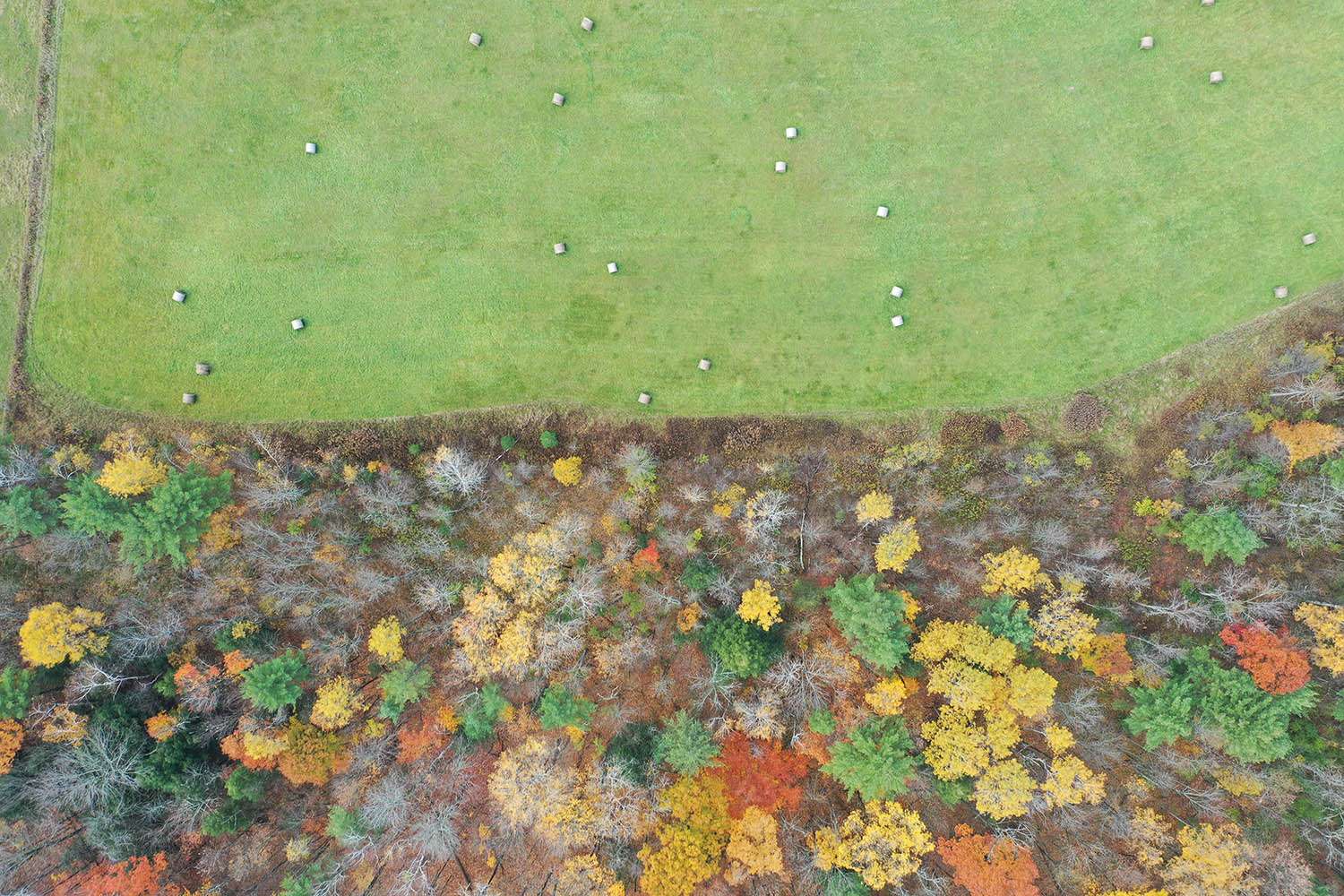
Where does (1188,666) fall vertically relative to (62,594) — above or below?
above

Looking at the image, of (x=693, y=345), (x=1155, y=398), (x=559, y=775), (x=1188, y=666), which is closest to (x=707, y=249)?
(x=693, y=345)

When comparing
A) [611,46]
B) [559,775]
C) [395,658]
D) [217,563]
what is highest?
[611,46]

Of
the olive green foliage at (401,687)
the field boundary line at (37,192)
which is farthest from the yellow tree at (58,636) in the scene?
the olive green foliage at (401,687)

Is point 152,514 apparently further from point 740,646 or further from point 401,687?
point 740,646

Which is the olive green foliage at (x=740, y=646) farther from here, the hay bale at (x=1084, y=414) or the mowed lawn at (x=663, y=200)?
the hay bale at (x=1084, y=414)

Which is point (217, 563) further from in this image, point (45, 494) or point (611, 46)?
point (611, 46)

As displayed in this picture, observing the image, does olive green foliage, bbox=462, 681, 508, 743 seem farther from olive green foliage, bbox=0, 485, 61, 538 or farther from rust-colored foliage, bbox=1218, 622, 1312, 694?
rust-colored foliage, bbox=1218, 622, 1312, 694

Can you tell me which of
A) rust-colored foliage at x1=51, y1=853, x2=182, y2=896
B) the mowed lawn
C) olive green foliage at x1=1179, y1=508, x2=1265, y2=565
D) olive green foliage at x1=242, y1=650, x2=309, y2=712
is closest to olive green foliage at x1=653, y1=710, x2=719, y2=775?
the mowed lawn
